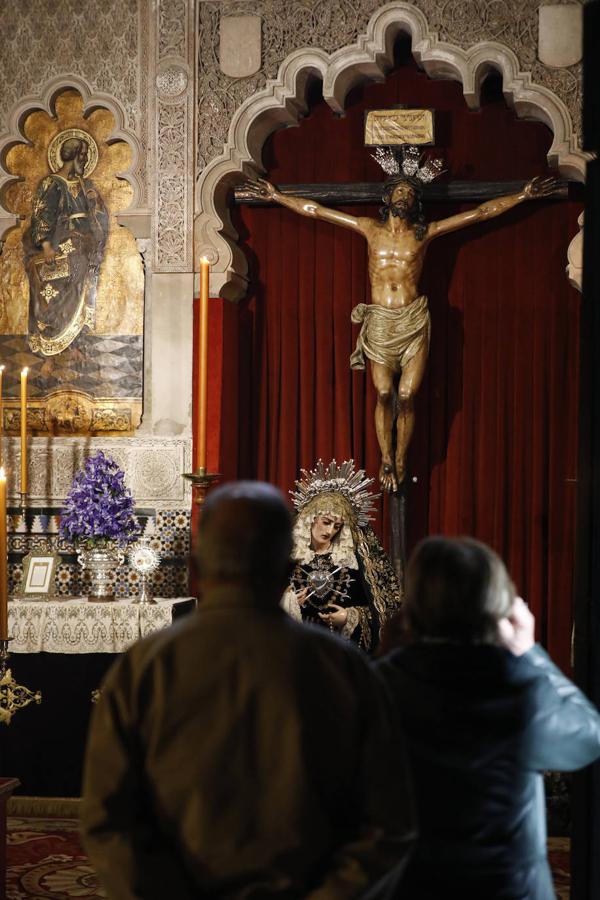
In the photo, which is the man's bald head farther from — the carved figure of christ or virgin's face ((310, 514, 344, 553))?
the carved figure of christ

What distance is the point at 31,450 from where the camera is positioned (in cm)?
701

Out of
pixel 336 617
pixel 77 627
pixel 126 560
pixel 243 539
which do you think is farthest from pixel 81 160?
pixel 243 539

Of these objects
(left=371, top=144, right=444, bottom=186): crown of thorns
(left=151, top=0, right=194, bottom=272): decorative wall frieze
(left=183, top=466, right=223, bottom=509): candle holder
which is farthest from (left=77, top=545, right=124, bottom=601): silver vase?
(left=371, top=144, right=444, bottom=186): crown of thorns

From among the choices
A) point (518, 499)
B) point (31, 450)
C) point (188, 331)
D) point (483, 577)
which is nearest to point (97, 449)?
point (31, 450)

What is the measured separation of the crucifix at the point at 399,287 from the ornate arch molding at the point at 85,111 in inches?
49.6

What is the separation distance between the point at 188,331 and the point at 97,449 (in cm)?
86

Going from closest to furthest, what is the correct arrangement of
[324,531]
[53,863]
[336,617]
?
[53,863] → [336,617] → [324,531]

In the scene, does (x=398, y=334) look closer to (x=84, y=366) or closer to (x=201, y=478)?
(x=201, y=478)

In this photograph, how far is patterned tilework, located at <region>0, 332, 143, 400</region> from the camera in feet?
23.0

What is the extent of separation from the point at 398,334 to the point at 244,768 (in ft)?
16.6

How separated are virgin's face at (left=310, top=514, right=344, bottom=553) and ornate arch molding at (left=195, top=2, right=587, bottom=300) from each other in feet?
6.08

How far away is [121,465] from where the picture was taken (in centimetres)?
690

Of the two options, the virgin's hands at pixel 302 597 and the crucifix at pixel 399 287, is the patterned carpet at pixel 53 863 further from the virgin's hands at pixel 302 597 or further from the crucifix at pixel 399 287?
the crucifix at pixel 399 287

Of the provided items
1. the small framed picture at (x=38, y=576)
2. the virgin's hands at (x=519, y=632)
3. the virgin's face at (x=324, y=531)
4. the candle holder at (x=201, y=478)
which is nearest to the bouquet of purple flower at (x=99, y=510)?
the small framed picture at (x=38, y=576)
